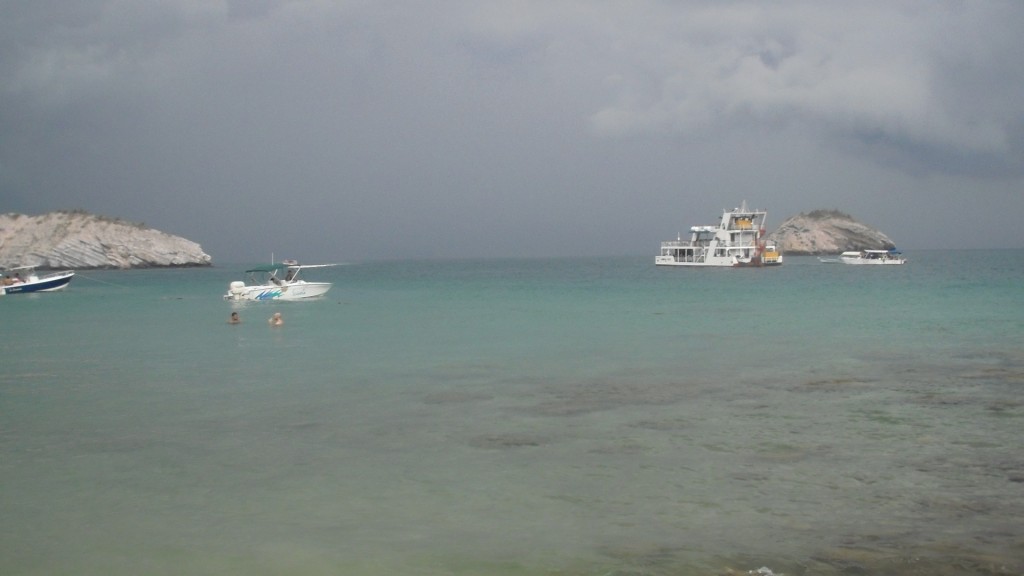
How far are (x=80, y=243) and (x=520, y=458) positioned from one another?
4529 inches

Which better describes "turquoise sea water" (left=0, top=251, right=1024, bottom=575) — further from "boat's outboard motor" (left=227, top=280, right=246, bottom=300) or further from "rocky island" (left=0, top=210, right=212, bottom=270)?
"rocky island" (left=0, top=210, right=212, bottom=270)

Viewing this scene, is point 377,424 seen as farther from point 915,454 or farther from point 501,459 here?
point 915,454

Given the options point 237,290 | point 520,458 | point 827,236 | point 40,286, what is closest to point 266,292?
point 237,290

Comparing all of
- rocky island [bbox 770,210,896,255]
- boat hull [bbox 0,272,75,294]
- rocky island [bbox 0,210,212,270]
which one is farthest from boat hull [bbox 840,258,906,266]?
rocky island [bbox 0,210,212,270]

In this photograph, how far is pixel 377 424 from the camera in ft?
39.2

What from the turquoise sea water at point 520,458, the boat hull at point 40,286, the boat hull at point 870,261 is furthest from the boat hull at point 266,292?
the boat hull at point 870,261

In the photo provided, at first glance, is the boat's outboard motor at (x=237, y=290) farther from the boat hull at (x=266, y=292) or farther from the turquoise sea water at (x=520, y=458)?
the turquoise sea water at (x=520, y=458)

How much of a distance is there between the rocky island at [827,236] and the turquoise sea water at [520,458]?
138676mm

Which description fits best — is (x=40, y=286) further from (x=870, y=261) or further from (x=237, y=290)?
(x=870, y=261)

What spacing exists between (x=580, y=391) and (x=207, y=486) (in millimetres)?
7460

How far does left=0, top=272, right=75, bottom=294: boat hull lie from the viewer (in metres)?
52.9

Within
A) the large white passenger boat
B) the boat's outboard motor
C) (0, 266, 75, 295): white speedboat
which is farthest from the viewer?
the large white passenger boat

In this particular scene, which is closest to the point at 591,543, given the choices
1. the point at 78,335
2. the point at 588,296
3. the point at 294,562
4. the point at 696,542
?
the point at 696,542

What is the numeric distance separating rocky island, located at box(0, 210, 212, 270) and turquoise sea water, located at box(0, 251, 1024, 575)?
96.2 meters
